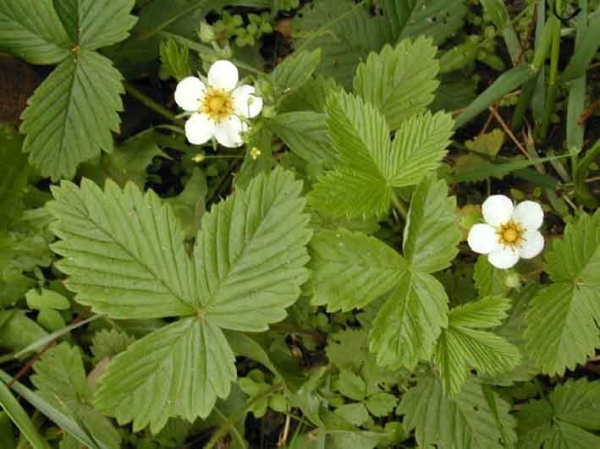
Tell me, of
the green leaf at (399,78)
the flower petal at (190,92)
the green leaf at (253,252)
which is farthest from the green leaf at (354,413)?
the flower petal at (190,92)

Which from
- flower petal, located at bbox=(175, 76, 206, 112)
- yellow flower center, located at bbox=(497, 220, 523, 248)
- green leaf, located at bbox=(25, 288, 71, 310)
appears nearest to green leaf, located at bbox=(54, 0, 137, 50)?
flower petal, located at bbox=(175, 76, 206, 112)

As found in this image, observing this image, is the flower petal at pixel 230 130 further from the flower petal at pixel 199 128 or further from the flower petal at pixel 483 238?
the flower petal at pixel 483 238

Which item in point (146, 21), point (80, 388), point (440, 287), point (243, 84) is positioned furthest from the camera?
point (146, 21)

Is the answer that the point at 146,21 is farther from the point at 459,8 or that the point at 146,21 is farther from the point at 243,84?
the point at 459,8

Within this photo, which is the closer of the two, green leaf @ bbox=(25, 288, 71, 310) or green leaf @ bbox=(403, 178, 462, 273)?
green leaf @ bbox=(403, 178, 462, 273)

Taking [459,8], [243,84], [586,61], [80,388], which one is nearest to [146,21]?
[243,84]

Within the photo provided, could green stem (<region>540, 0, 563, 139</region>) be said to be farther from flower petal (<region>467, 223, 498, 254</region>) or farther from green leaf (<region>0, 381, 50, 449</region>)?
green leaf (<region>0, 381, 50, 449</region>)
